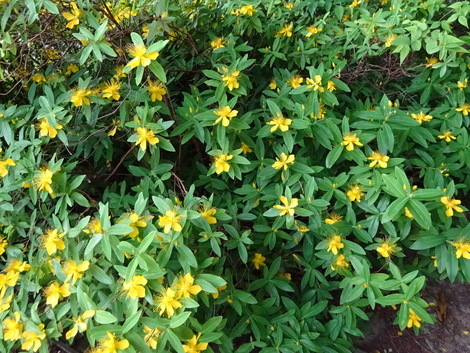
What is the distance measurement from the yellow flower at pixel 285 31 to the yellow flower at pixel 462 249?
1.19 m

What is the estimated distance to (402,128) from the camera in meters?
1.58

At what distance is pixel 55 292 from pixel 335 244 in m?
1.01

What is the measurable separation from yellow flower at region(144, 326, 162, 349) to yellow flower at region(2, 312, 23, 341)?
449 mm

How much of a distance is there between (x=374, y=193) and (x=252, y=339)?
0.80 metres

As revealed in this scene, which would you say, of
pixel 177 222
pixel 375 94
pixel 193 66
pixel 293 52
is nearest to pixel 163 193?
pixel 177 222

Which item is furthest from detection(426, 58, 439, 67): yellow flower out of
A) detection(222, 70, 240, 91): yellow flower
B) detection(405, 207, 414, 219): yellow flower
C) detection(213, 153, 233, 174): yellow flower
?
detection(213, 153, 233, 174): yellow flower

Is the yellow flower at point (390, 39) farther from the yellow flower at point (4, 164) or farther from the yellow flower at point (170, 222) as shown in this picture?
the yellow flower at point (4, 164)

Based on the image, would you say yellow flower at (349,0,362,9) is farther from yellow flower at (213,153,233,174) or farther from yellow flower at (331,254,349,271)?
yellow flower at (331,254,349,271)

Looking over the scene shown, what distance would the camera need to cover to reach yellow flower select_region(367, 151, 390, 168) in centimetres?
150

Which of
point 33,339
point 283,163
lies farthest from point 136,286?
point 283,163

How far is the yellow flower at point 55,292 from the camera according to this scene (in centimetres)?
121

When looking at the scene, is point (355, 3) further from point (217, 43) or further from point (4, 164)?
point (4, 164)

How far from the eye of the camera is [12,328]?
123cm

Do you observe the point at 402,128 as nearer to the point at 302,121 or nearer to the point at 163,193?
the point at 302,121
